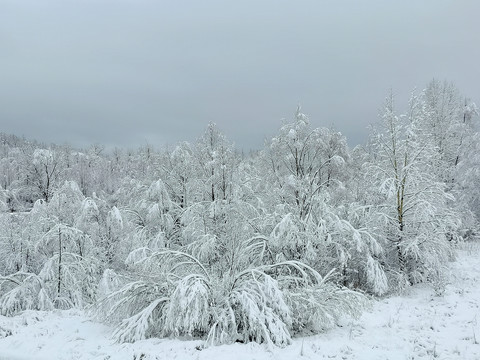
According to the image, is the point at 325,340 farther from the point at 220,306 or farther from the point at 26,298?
the point at 26,298

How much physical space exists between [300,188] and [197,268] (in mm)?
6124

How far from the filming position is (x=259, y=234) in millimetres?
13734

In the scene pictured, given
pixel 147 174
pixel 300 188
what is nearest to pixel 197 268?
pixel 300 188

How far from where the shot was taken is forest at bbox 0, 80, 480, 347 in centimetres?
920

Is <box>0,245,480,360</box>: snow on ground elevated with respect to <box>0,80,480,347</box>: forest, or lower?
lower

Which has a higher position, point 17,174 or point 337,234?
point 17,174

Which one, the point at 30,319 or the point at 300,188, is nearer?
the point at 30,319

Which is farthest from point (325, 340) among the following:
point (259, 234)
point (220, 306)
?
point (259, 234)

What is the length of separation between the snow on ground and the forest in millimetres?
459

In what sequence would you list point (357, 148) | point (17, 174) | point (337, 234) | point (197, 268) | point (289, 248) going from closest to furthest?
point (197, 268)
point (289, 248)
point (337, 234)
point (357, 148)
point (17, 174)

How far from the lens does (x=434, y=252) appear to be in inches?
559

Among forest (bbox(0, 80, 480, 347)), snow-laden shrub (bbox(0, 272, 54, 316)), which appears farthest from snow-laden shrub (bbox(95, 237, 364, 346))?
snow-laden shrub (bbox(0, 272, 54, 316))

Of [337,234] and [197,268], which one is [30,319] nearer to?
[197,268]

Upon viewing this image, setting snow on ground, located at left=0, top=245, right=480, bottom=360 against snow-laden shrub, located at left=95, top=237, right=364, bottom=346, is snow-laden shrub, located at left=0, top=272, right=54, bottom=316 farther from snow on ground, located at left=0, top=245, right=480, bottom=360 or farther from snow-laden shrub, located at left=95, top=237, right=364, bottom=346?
snow-laden shrub, located at left=95, top=237, right=364, bottom=346
